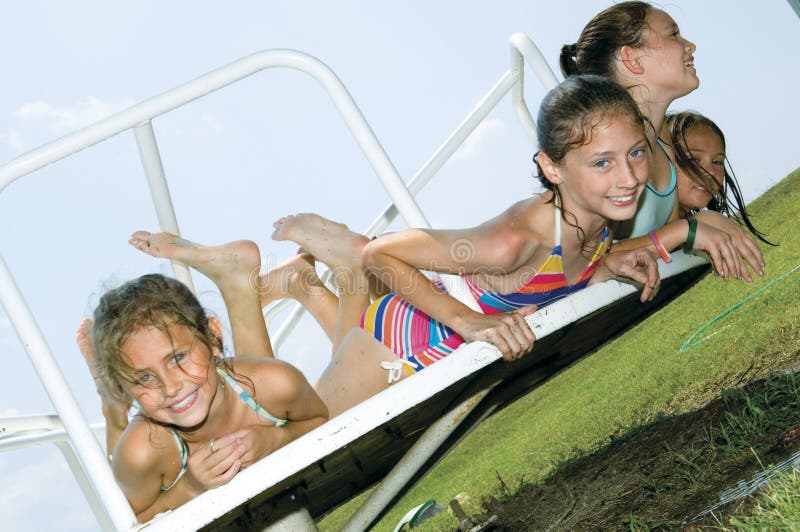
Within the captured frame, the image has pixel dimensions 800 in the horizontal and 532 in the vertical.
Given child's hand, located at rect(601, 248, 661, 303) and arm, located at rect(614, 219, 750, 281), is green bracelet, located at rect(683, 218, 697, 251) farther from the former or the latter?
child's hand, located at rect(601, 248, 661, 303)

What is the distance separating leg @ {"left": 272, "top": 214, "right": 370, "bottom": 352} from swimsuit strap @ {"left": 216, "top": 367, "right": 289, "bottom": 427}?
0.61 metres

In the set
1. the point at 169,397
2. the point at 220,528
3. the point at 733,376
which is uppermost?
the point at 169,397

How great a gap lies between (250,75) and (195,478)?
4.01 ft

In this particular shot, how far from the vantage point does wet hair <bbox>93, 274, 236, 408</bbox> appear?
200 cm

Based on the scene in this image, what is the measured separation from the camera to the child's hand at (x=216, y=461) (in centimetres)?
190

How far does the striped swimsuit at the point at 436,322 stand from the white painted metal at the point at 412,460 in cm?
22

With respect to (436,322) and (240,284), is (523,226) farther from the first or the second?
(240,284)

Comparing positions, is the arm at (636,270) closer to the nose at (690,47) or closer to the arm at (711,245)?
the arm at (711,245)

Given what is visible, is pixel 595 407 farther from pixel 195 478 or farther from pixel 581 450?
pixel 195 478

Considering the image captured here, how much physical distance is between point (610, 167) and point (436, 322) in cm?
67

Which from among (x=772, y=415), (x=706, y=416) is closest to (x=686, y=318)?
(x=706, y=416)

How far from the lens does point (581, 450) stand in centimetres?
433

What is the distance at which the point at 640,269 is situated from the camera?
7.60ft

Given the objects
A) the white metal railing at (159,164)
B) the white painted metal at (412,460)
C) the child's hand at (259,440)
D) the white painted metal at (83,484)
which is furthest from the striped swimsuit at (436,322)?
the white painted metal at (83,484)
